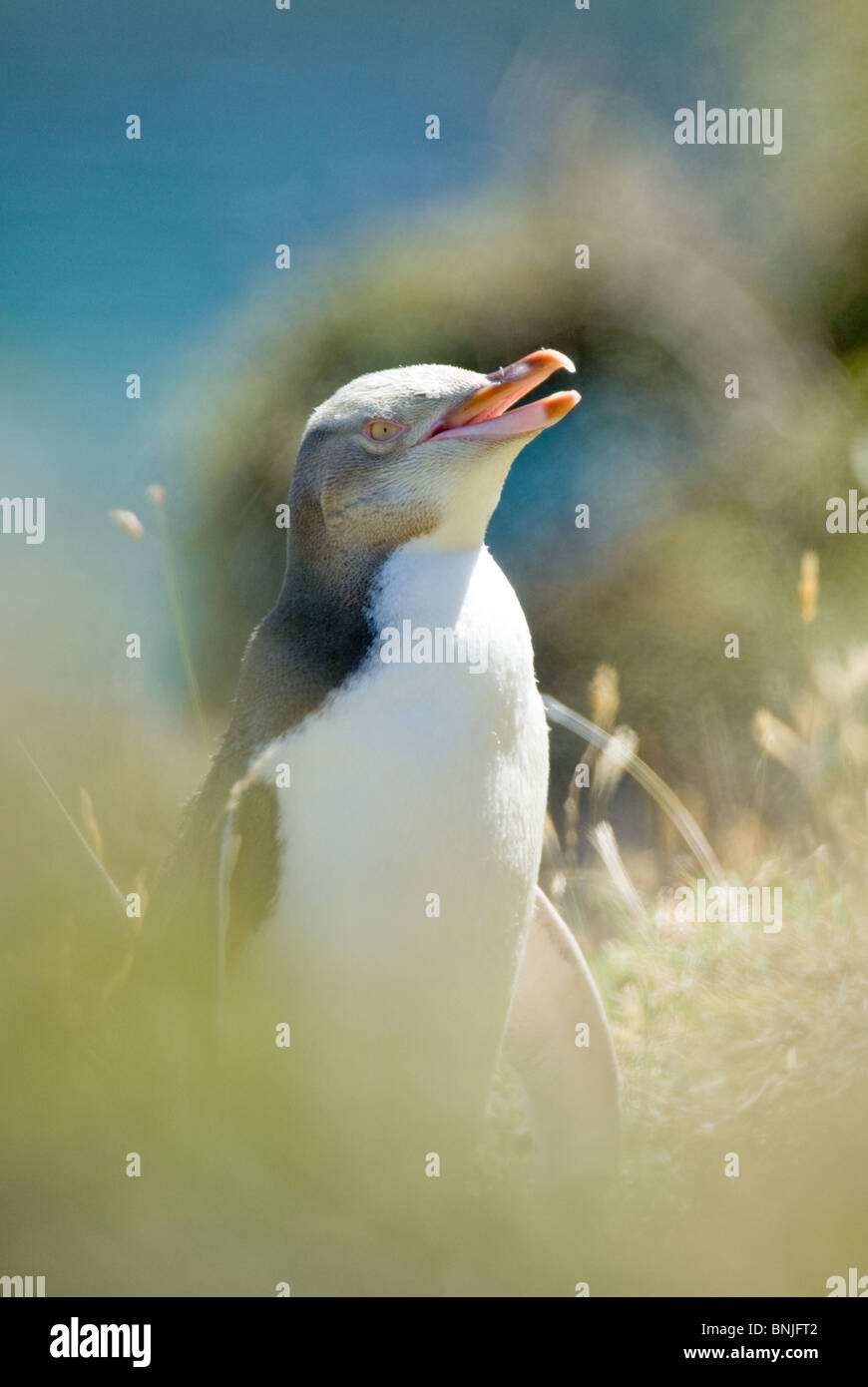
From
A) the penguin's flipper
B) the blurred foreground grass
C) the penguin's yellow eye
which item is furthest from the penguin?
the penguin's flipper

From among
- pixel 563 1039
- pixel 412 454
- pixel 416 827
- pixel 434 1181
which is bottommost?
pixel 434 1181

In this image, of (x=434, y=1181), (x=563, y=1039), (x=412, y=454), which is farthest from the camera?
(x=563, y=1039)

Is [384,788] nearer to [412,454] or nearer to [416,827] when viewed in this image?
[416,827]

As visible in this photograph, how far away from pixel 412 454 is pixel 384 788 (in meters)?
0.45

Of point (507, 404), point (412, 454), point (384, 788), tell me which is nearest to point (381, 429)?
point (412, 454)

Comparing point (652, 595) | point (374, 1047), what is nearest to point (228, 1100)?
point (374, 1047)

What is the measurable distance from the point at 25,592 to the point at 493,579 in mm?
718

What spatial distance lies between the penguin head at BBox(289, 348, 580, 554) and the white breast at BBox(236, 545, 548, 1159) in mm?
58

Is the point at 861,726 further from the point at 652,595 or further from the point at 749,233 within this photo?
the point at 749,233

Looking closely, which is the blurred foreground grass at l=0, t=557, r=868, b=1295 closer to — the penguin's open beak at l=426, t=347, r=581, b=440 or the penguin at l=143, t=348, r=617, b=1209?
the penguin at l=143, t=348, r=617, b=1209

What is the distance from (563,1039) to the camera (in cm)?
220

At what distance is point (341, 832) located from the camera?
71.3 inches

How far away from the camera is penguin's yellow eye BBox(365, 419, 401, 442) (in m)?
1.76
